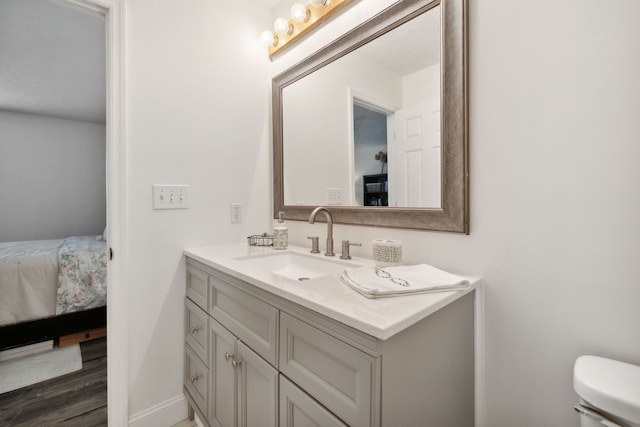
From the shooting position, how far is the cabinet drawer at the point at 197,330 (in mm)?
1316

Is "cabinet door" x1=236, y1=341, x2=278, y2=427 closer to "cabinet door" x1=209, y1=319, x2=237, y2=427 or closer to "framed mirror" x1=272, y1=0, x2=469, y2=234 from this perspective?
"cabinet door" x1=209, y1=319, x2=237, y2=427

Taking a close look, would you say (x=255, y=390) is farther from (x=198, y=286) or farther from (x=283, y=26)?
(x=283, y=26)

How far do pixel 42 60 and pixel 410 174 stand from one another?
3.43m

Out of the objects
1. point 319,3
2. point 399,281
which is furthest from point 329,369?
point 319,3

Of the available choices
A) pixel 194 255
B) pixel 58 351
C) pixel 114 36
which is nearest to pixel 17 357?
pixel 58 351

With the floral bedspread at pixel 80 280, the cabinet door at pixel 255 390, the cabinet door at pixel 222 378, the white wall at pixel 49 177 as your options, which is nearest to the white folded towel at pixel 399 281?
the cabinet door at pixel 255 390

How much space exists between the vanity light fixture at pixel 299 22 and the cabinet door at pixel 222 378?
5.23ft

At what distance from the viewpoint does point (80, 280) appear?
2.45 meters

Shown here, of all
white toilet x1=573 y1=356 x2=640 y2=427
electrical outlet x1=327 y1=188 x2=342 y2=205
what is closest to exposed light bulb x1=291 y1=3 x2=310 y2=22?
electrical outlet x1=327 y1=188 x2=342 y2=205

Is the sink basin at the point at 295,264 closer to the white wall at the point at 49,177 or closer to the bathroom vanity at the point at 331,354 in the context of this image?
the bathroom vanity at the point at 331,354

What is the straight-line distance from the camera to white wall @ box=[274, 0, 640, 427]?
73 cm

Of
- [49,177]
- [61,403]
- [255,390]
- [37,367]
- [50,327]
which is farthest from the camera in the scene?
[49,177]

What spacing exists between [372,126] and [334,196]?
41 centimetres

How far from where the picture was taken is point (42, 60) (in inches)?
101
